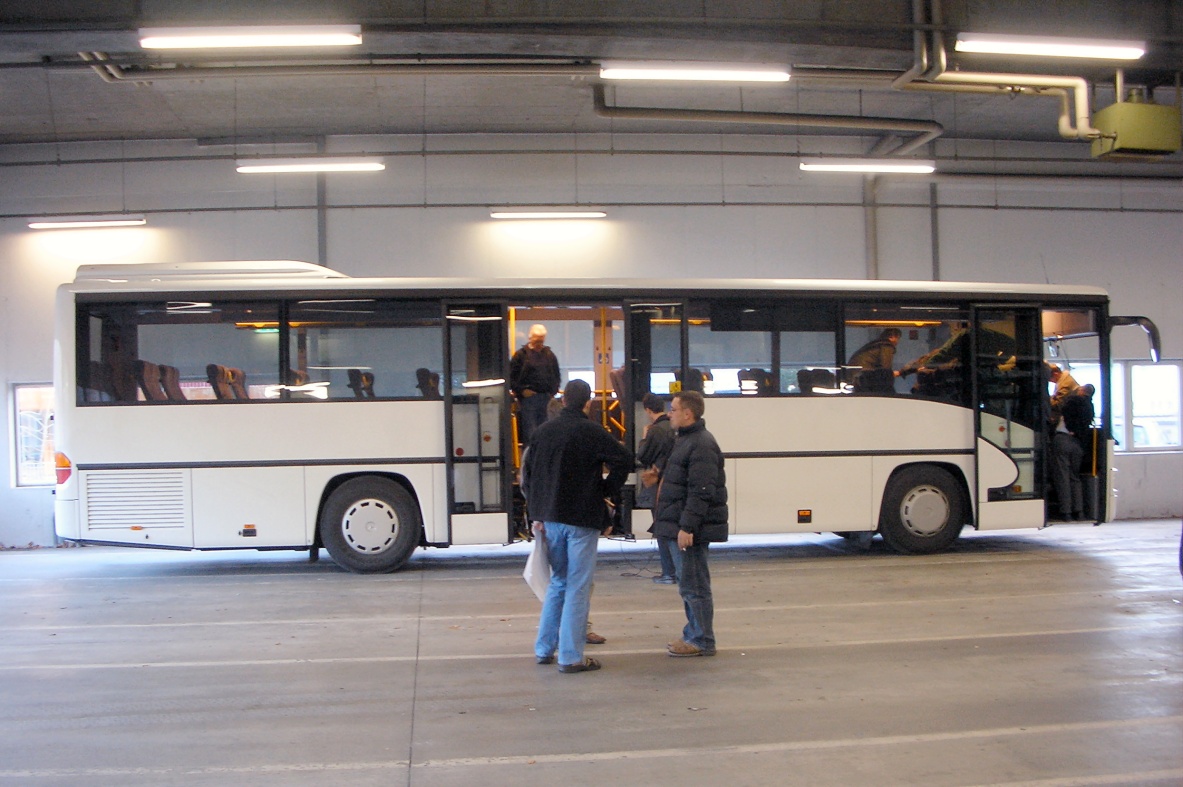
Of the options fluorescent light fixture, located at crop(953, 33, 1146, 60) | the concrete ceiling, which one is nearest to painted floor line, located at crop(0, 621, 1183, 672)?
fluorescent light fixture, located at crop(953, 33, 1146, 60)

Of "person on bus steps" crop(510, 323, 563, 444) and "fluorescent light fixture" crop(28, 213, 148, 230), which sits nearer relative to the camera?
"person on bus steps" crop(510, 323, 563, 444)

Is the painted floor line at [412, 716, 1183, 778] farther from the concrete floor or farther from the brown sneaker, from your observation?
the brown sneaker

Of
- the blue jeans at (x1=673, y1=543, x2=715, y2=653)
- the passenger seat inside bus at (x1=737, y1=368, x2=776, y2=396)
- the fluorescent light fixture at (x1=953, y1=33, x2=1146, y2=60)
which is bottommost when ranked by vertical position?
the blue jeans at (x1=673, y1=543, x2=715, y2=653)

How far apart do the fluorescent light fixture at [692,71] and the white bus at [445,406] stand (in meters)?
2.32

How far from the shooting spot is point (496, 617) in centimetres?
862

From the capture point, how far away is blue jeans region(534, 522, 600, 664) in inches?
257

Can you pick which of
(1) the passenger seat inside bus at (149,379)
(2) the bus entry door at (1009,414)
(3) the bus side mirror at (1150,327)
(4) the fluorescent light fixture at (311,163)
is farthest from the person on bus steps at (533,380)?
(3) the bus side mirror at (1150,327)

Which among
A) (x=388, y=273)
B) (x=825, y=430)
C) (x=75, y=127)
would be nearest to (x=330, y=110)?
(x=388, y=273)

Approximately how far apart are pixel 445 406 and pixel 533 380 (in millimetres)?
1076

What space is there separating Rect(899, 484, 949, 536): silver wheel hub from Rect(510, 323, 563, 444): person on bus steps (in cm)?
439

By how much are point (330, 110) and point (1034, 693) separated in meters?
12.1

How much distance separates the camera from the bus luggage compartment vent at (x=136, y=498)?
411 inches

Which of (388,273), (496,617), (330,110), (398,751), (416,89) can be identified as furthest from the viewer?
(388,273)

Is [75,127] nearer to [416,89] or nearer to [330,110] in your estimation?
[330,110]
